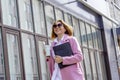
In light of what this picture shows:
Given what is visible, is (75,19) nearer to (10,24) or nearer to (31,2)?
(31,2)

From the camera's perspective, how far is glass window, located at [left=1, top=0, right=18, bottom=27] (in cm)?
698

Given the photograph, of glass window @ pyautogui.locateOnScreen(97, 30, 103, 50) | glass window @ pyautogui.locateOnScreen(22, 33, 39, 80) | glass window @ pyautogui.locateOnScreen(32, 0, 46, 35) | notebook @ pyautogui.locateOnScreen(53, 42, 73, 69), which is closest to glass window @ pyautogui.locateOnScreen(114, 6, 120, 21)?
glass window @ pyautogui.locateOnScreen(97, 30, 103, 50)

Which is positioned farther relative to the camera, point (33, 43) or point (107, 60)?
point (107, 60)

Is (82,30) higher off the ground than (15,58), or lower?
higher

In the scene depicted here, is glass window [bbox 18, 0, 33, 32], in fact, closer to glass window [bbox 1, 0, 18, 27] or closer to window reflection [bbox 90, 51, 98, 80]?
glass window [bbox 1, 0, 18, 27]

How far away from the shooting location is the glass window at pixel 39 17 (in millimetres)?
8679

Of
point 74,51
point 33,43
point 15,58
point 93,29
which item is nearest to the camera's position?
point 74,51

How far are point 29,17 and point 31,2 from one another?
0.50 m

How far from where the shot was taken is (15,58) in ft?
23.1

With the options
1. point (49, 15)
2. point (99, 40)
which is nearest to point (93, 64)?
point (99, 40)

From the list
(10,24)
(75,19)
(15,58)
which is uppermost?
(75,19)

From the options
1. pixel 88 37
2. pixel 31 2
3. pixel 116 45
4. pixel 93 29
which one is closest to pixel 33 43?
pixel 31 2

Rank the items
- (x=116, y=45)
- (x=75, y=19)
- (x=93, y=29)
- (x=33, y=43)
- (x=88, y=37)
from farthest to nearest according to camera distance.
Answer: (x=116, y=45) < (x=93, y=29) < (x=88, y=37) < (x=75, y=19) < (x=33, y=43)

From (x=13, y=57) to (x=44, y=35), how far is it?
2.16 m
